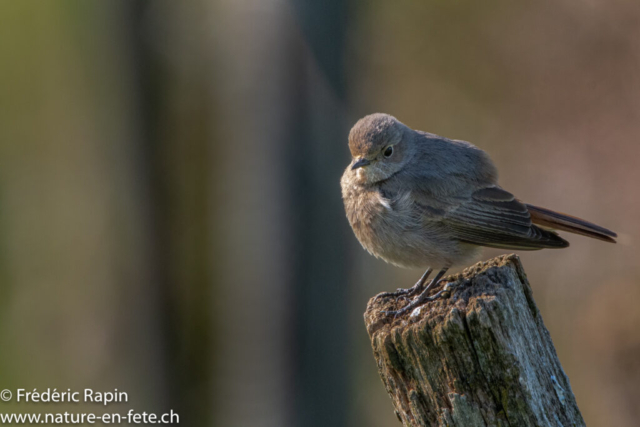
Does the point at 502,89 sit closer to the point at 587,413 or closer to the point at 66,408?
the point at 587,413

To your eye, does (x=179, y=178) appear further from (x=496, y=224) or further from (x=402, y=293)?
(x=496, y=224)

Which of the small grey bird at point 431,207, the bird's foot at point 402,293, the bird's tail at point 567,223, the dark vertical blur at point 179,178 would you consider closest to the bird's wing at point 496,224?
the small grey bird at point 431,207

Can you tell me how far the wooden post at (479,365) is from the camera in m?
2.32

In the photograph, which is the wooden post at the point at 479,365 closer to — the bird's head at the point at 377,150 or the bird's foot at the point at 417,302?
the bird's foot at the point at 417,302

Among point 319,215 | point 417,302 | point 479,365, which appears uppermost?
point 319,215

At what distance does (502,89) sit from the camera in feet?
29.5

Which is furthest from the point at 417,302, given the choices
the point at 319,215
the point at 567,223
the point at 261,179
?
the point at 261,179

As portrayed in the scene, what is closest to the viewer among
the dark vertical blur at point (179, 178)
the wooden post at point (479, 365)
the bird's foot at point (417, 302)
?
the wooden post at point (479, 365)

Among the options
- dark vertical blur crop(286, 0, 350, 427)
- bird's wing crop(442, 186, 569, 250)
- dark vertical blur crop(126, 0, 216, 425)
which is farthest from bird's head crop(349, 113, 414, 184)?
dark vertical blur crop(126, 0, 216, 425)

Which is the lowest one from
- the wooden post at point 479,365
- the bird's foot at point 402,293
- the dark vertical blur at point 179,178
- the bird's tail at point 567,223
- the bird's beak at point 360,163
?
the wooden post at point 479,365

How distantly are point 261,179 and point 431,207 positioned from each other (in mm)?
1484

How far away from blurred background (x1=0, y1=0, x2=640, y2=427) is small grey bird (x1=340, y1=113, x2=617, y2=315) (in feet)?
2.52

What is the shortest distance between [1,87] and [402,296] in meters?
7.16

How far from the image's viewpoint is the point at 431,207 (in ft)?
12.6
